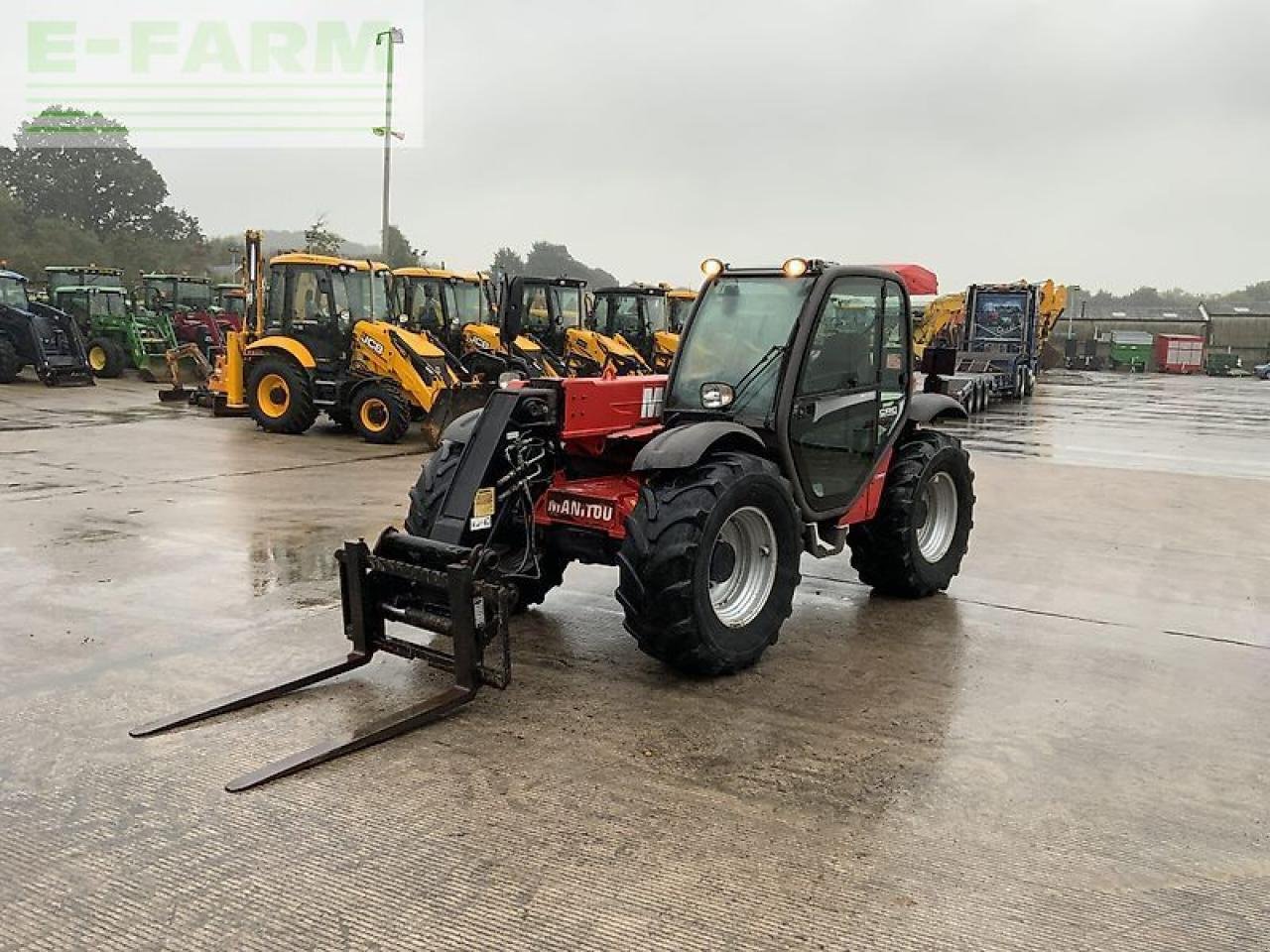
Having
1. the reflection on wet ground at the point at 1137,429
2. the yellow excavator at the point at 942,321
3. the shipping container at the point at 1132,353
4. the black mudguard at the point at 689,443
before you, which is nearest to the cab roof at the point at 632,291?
the reflection on wet ground at the point at 1137,429

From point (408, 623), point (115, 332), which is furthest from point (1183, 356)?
point (408, 623)

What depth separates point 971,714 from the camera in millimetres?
4344

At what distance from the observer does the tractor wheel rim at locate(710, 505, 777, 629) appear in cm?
475

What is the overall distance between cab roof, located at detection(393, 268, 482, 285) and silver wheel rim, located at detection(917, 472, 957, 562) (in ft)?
38.8

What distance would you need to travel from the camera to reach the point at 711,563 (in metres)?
4.68

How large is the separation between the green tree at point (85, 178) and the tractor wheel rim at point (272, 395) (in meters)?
50.3

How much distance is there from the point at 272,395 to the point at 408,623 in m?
10.5

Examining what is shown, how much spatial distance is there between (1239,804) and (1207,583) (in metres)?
3.60

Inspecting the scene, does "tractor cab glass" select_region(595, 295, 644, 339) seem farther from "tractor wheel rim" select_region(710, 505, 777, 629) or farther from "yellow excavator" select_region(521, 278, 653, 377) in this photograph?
"tractor wheel rim" select_region(710, 505, 777, 629)

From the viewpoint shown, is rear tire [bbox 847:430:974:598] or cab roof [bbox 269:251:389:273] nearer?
rear tire [bbox 847:430:974:598]

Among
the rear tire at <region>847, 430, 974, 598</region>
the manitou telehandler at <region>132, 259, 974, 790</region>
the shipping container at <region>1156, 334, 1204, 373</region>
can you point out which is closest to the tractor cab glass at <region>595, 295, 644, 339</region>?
the rear tire at <region>847, 430, 974, 598</region>

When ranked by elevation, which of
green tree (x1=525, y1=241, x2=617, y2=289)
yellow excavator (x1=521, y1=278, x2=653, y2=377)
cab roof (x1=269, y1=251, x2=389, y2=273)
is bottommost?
yellow excavator (x1=521, y1=278, x2=653, y2=377)

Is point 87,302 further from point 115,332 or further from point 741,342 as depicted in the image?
point 741,342

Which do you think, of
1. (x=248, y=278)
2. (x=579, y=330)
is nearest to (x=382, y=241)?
(x=579, y=330)
